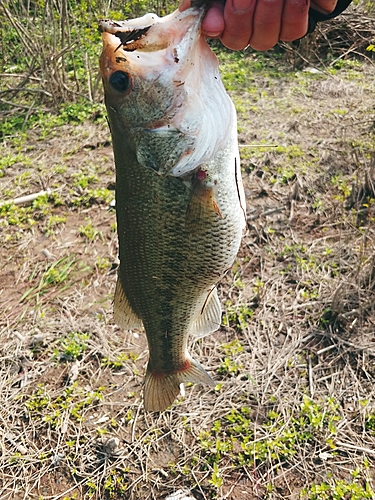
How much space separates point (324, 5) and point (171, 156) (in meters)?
0.68

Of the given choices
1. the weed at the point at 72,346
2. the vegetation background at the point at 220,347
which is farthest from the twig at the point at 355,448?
the weed at the point at 72,346

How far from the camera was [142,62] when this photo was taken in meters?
1.44

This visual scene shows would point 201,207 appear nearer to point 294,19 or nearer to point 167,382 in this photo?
point 294,19

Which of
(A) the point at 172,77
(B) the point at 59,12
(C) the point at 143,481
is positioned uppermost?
(A) the point at 172,77

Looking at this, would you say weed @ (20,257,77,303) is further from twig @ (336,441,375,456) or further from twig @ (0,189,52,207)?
twig @ (336,441,375,456)

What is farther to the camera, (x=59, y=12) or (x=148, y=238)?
(x=59, y=12)

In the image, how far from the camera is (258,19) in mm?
1417

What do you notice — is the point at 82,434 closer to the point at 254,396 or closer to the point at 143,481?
the point at 143,481

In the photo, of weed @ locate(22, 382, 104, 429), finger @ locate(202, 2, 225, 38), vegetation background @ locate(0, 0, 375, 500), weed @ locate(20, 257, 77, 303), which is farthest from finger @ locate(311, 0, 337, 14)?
weed @ locate(20, 257, 77, 303)

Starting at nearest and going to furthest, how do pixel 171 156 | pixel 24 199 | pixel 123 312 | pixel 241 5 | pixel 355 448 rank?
pixel 241 5 < pixel 171 156 < pixel 123 312 < pixel 355 448 < pixel 24 199

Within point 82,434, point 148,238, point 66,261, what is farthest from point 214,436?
point 66,261

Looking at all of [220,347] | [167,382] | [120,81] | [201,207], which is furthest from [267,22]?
[220,347]

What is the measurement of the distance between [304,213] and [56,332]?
2.36m

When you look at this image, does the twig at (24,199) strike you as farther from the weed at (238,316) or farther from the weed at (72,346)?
the weed at (238,316)
